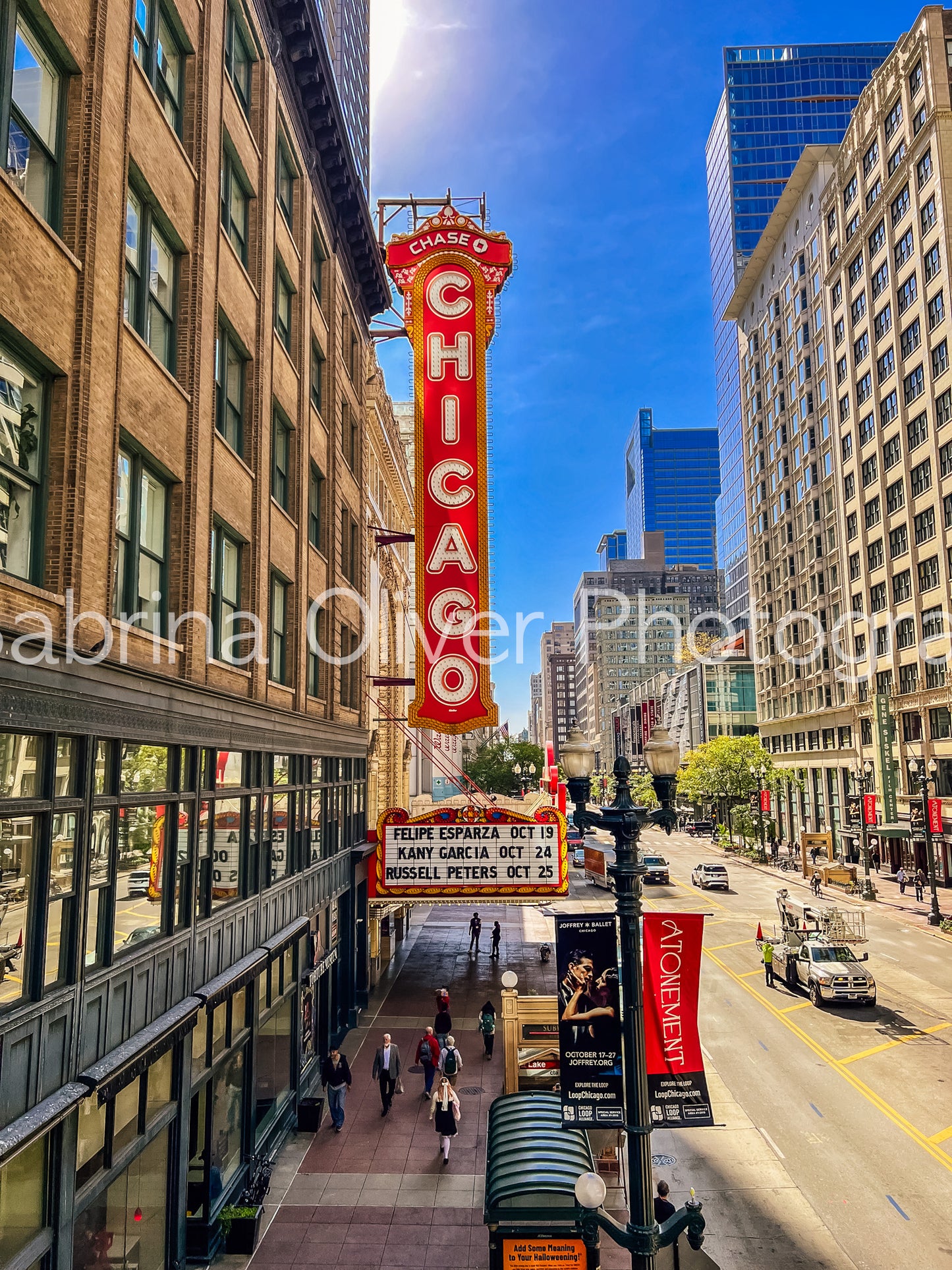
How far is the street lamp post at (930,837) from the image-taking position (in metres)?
41.9

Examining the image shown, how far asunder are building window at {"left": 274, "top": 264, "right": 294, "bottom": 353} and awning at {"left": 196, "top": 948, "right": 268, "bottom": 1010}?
13.4 meters

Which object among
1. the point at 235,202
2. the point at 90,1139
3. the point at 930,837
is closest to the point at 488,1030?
the point at 90,1139

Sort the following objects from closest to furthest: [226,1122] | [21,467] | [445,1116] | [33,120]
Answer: [21,467] < [33,120] < [226,1122] < [445,1116]

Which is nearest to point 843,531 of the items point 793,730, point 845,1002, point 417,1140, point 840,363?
point 840,363

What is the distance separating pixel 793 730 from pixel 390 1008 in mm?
65046

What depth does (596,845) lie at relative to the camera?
278ft

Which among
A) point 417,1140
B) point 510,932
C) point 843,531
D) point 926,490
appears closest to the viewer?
point 417,1140

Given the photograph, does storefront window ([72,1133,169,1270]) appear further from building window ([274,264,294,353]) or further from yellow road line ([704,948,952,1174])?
building window ([274,264,294,353])

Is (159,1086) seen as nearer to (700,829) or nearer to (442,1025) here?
(442,1025)

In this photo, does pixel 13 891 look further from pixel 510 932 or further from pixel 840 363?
pixel 840 363

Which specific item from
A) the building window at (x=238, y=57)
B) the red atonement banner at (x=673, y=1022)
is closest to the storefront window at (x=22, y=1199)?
→ the red atonement banner at (x=673, y=1022)

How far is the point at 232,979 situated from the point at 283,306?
15.4m

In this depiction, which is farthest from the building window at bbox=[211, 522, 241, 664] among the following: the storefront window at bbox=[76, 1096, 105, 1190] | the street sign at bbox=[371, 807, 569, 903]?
the street sign at bbox=[371, 807, 569, 903]

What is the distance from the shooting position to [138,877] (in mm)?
11859
